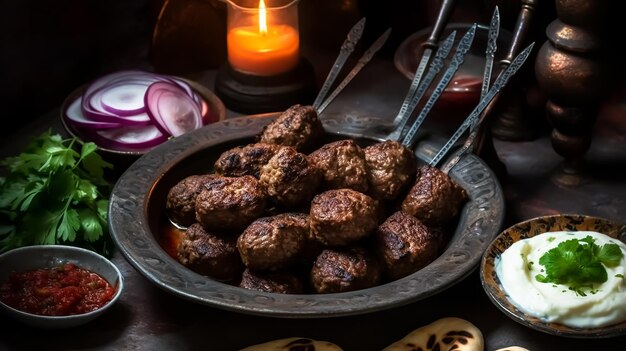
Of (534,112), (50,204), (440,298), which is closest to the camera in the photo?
(440,298)

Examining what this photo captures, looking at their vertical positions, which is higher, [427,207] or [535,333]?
[427,207]

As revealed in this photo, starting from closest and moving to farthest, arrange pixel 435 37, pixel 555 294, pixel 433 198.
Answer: pixel 555 294
pixel 433 198
pixel 435 37

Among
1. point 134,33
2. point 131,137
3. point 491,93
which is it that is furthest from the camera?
point 134,33

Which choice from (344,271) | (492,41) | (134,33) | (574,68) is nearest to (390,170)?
(344,271)

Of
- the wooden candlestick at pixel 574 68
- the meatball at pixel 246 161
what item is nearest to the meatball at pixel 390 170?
the meatball at pixel 246 161

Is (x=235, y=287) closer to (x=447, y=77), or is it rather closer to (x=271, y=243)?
(x=271, y=243)

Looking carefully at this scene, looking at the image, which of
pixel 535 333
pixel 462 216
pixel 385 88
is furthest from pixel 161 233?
pixel 385 88

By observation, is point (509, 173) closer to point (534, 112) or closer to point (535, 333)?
point (534, 112)
